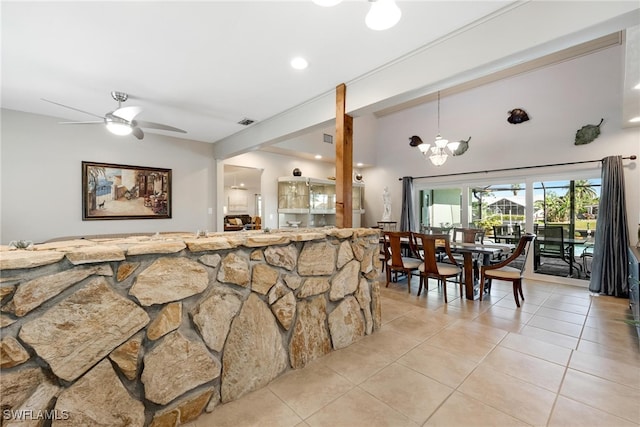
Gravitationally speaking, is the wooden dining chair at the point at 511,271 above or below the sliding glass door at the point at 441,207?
below

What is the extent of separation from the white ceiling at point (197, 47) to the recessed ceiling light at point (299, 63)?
60mm

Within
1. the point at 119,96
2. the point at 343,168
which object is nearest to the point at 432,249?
the point at 343,168

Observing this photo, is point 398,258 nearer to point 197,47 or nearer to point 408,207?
point 408,207

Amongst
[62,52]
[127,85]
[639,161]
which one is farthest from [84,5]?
[639,161]

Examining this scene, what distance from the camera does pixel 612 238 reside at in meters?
4.01

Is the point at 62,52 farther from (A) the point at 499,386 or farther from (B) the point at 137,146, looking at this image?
(A) the point at 499,386

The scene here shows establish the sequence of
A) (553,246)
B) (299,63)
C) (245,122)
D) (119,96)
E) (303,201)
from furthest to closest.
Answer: (303,201) < (553,246) < (245,122) < (119,96) < (299,63)

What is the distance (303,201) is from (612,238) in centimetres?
526

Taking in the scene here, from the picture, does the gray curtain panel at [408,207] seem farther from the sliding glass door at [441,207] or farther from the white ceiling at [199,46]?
the white ceiling at [199,46]

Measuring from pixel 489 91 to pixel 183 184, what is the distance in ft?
21.3

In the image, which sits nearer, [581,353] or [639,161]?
[581,353]

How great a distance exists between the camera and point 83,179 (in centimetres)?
420

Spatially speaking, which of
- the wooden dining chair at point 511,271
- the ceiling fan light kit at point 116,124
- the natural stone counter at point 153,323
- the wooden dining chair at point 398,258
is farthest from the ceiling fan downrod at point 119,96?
the wooden dining chair at point 511,271

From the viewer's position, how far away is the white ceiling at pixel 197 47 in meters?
1.95
